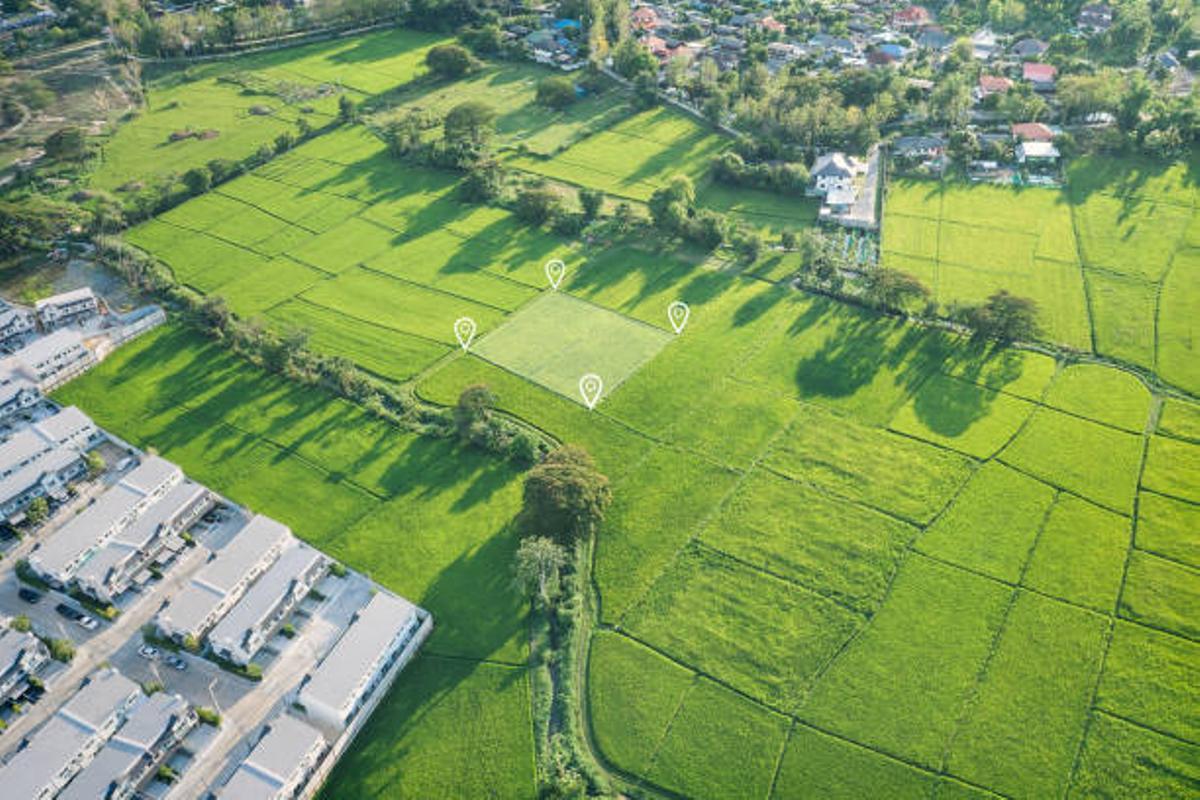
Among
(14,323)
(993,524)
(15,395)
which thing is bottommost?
(993,524)

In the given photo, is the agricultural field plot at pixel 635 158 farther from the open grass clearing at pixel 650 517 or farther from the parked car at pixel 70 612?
the parked car at pixel 70 612

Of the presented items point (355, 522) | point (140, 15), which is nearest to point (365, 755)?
point (355, 522)

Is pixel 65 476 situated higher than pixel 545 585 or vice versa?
pixel 65 476

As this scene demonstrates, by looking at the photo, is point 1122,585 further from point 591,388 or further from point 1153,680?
point 591,388

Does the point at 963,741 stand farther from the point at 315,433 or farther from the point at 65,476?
the point at 65,476

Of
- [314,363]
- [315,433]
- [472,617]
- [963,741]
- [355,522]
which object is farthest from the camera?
[314,363]

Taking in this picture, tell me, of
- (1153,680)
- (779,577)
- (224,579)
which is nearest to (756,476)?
(779,577)
